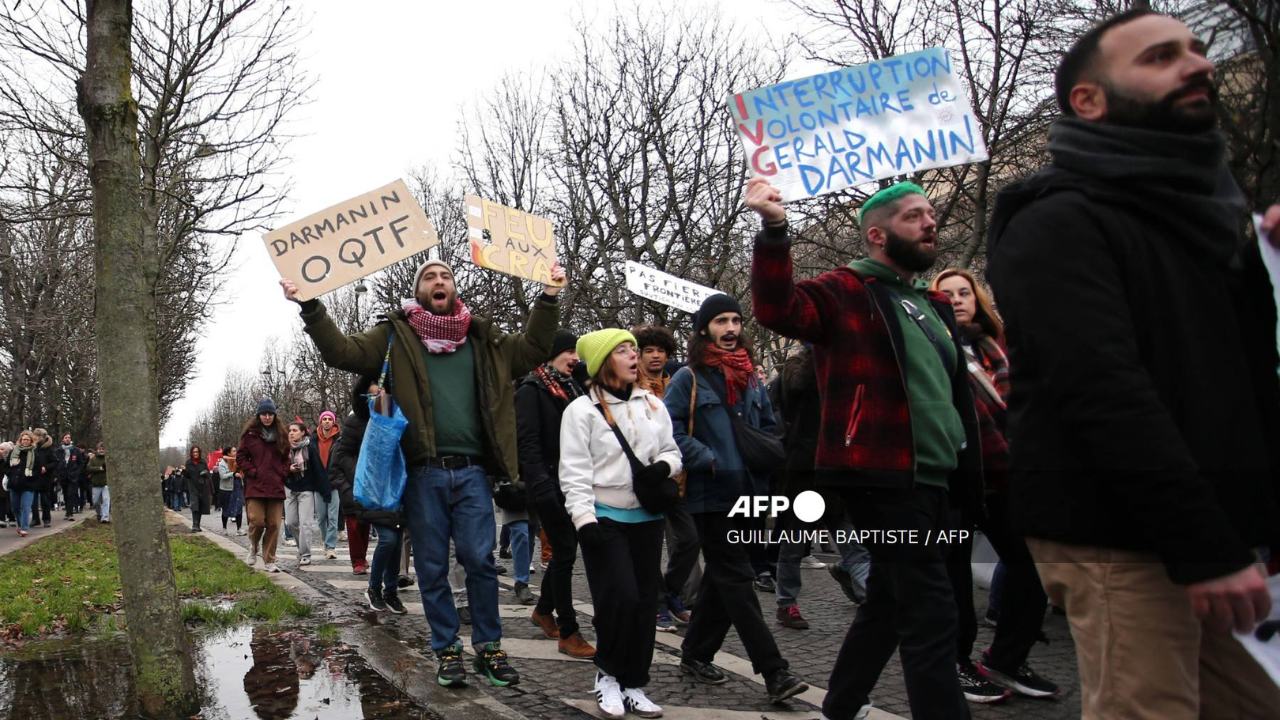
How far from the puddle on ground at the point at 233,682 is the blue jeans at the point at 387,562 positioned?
1.28m

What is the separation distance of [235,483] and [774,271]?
67.7ft

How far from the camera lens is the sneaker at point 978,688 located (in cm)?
467

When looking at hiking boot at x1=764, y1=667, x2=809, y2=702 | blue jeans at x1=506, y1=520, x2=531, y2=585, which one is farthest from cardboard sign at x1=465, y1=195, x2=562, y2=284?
hiking boot at x1=764, y1=667, x2=809, y2=702

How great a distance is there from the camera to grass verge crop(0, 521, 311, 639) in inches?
273

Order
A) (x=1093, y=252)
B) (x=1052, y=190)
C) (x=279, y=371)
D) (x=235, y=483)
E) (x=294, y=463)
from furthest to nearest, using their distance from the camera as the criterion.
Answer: (x=279, y=371)
(x=235, y=483)
(x=294, y=463)
(x=1052, y=190)
(x=1093, y=252)

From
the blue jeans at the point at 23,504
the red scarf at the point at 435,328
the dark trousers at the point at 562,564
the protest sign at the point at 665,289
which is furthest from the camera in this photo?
the blue jeans at the point at 23,504

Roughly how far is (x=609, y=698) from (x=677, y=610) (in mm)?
2639

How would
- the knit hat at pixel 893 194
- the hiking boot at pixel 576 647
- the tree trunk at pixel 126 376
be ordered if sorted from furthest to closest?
the hiking boot at pixel 576 647
the tree trunk at pixel 126 376
the knit hat at pixel 893 194

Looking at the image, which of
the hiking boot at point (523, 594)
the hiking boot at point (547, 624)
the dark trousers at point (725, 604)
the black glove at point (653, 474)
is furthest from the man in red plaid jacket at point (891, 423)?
the hiking boot at point (523, 594)

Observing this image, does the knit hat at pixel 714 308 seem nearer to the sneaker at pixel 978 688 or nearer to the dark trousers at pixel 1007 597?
the dark trousers at pixel 1007 597

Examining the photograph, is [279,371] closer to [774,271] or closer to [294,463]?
[294,463]

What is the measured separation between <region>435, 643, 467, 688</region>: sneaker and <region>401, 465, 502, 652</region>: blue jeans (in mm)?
37

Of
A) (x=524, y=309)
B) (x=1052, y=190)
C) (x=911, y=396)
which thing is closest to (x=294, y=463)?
(x=911, y=396)

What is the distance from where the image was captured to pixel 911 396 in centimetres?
348
